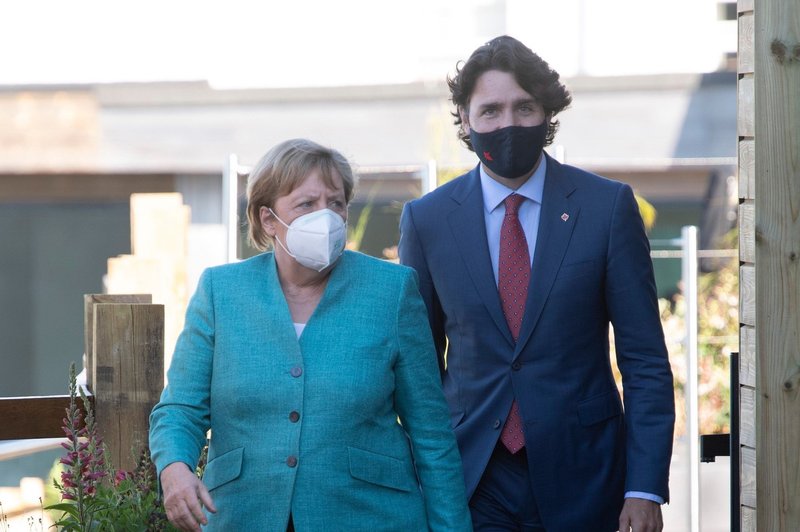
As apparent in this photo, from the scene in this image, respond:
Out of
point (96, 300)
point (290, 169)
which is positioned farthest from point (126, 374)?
point (290, 169)

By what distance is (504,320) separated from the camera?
3209 millimetres

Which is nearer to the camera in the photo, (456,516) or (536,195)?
(456,516)

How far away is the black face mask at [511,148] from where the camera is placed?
3250 millimetres

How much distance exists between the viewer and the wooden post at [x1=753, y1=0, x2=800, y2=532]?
3020mm

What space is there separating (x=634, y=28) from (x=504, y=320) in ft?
26.3

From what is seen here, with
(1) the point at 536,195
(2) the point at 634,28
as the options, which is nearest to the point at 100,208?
(2) the point at 634,28

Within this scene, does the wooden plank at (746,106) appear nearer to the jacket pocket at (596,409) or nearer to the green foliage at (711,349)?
the jacket pocket at (596,409)

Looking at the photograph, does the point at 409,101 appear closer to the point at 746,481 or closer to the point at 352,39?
the point at 352,39

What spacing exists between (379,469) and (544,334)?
1.98ft

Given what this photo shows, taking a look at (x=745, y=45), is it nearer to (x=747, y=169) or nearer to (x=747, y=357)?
(x=747, y=169)

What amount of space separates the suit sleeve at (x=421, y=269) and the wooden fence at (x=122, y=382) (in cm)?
77

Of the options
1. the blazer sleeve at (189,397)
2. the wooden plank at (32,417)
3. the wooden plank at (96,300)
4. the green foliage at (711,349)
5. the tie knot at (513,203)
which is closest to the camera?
the blazer sleeve at (189,397)

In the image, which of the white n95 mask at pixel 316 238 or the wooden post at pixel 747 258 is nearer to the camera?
the white n95 mask at pixel 316 238

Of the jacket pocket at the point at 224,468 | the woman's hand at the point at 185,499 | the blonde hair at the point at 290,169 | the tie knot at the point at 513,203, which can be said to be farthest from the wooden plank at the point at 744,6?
the woman's hand at the point at 185,499
